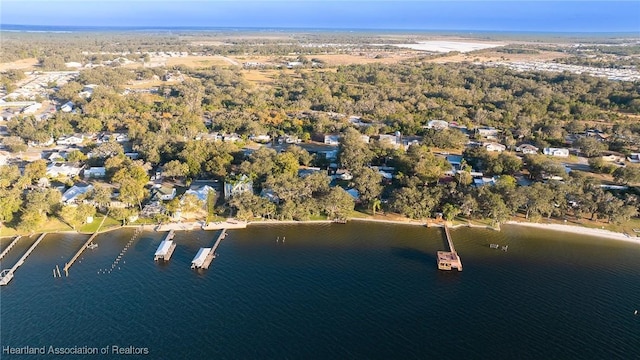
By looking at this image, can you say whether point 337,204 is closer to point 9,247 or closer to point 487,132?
point 9,247

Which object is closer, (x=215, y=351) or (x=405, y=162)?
(x=215, y=351)

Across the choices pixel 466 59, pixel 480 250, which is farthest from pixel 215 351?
pixel 466 59

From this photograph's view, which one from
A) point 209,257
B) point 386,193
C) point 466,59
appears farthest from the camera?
point 466,59

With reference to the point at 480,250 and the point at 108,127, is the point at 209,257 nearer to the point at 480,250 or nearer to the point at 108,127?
the point at 480,250

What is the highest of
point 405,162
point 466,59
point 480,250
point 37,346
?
point 466,59

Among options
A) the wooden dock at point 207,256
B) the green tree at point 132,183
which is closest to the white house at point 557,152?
the wooden dock at point 207,256

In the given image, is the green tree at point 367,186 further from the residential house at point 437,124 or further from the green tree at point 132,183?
the residential house at point 437,124

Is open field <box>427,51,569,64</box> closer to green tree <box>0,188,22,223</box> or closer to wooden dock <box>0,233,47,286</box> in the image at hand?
green tree <box>0,188,22,223</box>
